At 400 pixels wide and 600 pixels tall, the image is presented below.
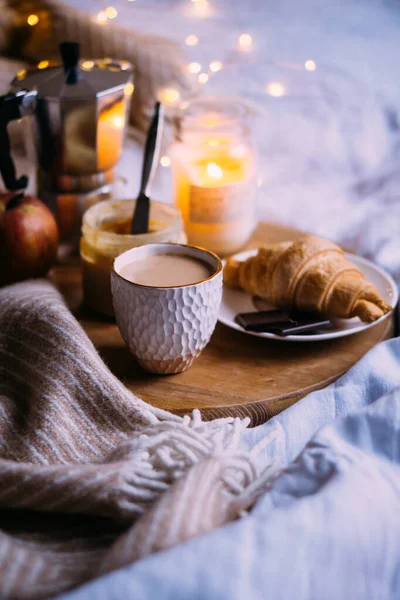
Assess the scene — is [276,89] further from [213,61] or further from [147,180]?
[147,180]

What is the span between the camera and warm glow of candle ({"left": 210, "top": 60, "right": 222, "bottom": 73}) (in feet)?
5.64

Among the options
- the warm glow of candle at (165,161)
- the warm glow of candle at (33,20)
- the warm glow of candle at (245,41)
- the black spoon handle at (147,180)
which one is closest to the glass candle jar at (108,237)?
the black spoon handle at (147,180)

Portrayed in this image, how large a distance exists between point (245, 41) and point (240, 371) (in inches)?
50.0

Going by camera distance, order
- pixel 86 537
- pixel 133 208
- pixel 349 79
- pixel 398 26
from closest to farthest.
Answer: pixel 86 537
pixel 133 208
pixel 349 79
pixel 398 26

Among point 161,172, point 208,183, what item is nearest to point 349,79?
point 161,172

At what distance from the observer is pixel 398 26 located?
5.94 ft

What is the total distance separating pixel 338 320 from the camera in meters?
0.95

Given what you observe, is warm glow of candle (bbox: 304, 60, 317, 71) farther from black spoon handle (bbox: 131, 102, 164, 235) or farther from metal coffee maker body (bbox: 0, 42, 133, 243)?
black spoon handle (bbox: 131, 102, 164, 235)

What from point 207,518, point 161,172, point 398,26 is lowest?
point 161,172

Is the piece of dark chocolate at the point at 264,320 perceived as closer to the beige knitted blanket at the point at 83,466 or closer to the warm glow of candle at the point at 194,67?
the beige knitted blanket at the point at 83,466

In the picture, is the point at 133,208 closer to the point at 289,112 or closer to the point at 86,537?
the point at 86,537

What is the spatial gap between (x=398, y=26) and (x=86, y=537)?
168 cm

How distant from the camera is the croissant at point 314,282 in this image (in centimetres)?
90

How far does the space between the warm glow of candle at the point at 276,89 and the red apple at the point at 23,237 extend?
921mm
